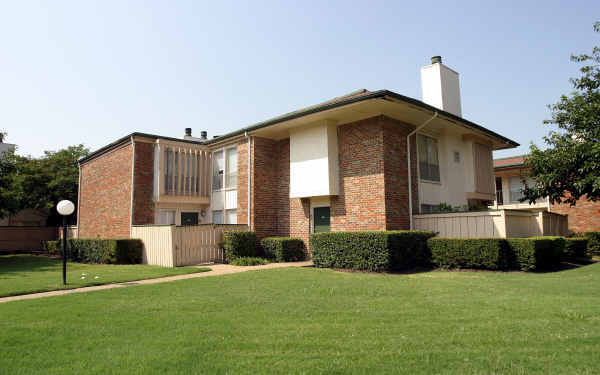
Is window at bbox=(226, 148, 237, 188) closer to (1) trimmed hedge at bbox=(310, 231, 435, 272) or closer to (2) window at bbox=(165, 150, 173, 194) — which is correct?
(2) window at bbox=(165, 150, 173, 194)

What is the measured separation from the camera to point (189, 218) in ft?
61.8

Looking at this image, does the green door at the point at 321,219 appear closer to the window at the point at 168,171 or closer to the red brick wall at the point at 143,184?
the window at the point at 168,171

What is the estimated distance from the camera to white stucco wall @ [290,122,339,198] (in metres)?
14.4

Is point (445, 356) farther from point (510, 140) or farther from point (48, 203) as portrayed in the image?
point (48, 203)

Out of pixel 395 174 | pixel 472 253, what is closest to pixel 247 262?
pixel 395 174

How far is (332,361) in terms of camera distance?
13.3 ft

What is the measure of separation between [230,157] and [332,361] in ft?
48.3

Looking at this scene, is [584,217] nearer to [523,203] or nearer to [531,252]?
[523,203]

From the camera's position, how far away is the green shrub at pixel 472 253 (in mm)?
10977

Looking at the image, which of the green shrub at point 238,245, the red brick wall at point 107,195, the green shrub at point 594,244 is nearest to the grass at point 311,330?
the green shrub at point 238,245

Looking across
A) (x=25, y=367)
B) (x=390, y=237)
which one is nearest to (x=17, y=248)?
(x=390, y=237)

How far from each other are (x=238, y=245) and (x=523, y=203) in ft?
66.4

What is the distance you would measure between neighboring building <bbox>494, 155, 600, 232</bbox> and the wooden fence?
26.2 meters

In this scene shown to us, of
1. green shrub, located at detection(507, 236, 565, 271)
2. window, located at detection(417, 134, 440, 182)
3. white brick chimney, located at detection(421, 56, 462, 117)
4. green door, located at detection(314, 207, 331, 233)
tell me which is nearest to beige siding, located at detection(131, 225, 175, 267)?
green door, located at detection(314, 207, 331, 233)
